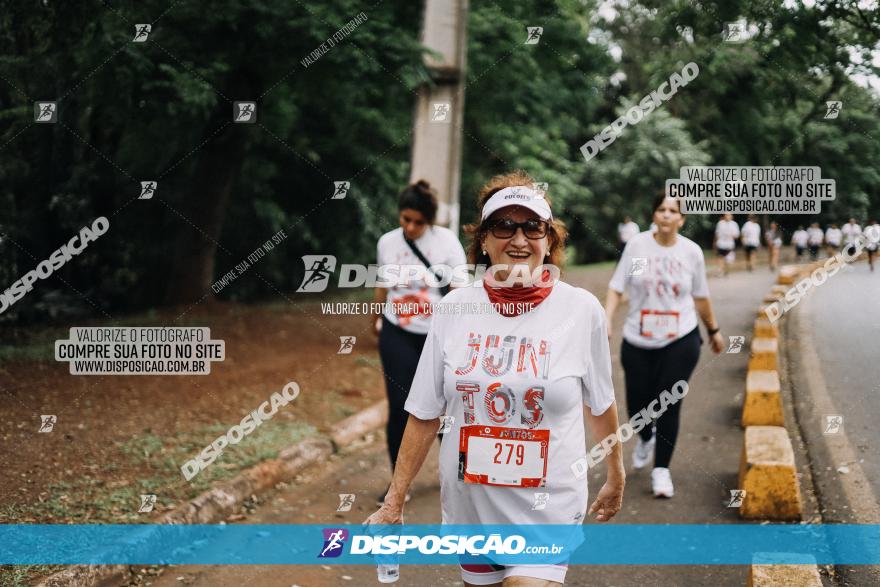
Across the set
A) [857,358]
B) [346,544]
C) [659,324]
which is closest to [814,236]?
[857,358]

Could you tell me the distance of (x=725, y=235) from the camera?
13.2 m

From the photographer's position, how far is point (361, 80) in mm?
9875

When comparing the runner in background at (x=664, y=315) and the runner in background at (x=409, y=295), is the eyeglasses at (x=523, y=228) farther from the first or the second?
the runner in background at (x=664, y=315)

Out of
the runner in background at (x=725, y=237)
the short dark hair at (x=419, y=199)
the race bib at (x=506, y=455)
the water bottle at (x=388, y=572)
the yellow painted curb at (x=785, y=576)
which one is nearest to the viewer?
the race bib at (x=506, y=455)

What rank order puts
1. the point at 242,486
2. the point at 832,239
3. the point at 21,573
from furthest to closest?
the point at 242,486 < the point at 832,239 < the point at 21,573

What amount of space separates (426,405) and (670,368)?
10.6ft

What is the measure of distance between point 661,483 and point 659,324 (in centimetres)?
109

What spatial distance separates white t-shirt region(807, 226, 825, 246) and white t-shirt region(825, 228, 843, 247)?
3.5 inches

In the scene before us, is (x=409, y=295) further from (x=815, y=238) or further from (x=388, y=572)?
(x=815, y=238)

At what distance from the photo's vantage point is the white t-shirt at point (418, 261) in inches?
216

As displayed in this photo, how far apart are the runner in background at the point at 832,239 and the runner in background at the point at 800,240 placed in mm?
340

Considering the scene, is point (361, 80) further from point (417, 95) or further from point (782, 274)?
point (782, 274)

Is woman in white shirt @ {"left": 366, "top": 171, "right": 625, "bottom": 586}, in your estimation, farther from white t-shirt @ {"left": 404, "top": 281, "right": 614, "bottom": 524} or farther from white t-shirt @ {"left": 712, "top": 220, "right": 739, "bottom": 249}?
white t-shirt @ {"left": 712, "top": 220, "right": 739, "bottom": 249}

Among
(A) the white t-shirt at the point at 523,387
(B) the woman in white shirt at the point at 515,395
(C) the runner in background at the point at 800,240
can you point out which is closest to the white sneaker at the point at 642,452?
(C) the runner in background at the point at 800,240
